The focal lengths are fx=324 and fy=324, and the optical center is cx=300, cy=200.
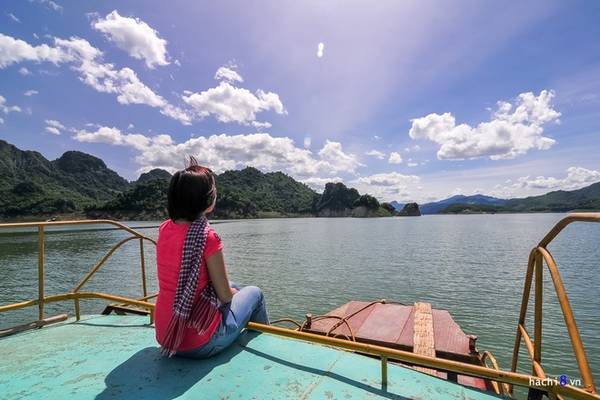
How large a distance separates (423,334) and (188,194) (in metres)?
4.69

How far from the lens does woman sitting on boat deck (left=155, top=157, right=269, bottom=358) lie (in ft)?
8.66

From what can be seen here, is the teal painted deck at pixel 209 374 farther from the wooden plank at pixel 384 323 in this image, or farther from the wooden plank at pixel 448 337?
the wooden plank at pixel 448 337

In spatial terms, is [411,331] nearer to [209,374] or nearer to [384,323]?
[384,323]

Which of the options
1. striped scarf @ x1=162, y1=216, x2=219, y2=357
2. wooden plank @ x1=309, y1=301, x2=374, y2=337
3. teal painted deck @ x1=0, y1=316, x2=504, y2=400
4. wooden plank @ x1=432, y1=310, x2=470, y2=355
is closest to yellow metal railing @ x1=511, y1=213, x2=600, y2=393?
teal painted deck @ x1=0, y1=316, x2=504, y2=400

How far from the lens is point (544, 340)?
10.3m

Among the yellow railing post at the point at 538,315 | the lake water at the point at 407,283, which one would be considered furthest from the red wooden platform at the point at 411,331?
the lake water at the point at 407,283

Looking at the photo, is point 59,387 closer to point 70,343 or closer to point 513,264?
point 70,343

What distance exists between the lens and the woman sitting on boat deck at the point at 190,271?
264 cm

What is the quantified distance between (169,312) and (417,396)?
210cm

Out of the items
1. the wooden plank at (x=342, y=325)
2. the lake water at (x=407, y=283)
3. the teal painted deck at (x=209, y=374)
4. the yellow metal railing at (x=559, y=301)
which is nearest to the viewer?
the yellow metal railing at (x=559, y=301)

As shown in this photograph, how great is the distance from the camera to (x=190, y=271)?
2.64 meters

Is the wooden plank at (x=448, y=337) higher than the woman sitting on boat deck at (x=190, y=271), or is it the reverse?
the woman sitting on boat deck at (x=190, y=271)

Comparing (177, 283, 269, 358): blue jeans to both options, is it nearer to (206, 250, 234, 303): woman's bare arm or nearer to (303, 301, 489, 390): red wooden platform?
(206, 250, 234, 303): woman's bare arm

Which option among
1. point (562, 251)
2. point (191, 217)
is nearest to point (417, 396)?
point (191, 217)
